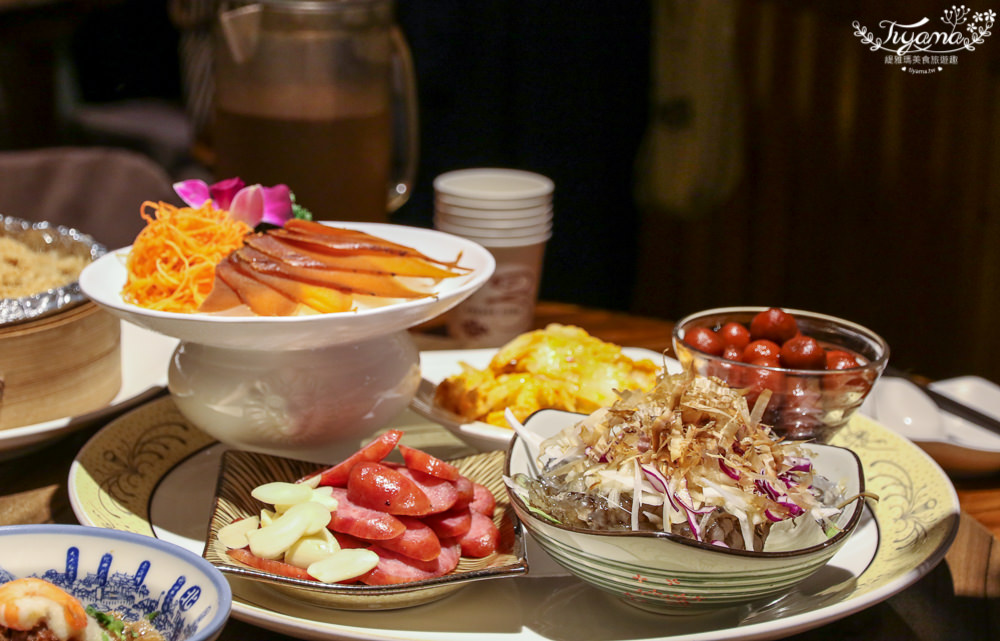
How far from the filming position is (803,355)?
3.98ft

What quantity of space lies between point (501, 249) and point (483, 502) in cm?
82

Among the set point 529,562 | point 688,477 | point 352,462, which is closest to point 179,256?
point 352,462

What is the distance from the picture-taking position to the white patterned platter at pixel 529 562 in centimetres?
94

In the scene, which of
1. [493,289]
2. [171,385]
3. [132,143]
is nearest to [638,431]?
[171,385]

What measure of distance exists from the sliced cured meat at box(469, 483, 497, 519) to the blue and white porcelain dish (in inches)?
14.1

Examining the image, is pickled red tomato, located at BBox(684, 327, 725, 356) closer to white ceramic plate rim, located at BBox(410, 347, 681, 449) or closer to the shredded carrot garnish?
white ceramic plate rim, located at BBox(410, 347, 681, 449)

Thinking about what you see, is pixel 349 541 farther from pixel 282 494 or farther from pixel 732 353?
pixel 732 353

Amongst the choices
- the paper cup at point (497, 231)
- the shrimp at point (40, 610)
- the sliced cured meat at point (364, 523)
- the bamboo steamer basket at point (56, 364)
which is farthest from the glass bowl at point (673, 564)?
the paper cup at point (497, 231)

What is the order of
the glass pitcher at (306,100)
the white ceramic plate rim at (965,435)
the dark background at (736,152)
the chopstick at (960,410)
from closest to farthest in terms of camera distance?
1. the white ceramic plate rim at (965,435)
2. the chopstick at (960,410)
3. the glass pitcher at (306,100)
4. the dark background at (736,152)

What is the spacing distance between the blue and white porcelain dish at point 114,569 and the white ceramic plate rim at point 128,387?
1.47 feet

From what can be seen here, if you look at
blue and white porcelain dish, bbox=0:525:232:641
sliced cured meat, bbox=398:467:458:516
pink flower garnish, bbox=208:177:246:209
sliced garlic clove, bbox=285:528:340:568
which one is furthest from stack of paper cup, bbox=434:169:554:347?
blue and white porcelain dish, bbox=0:525:232:641

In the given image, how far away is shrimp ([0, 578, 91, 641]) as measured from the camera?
0.76 metres

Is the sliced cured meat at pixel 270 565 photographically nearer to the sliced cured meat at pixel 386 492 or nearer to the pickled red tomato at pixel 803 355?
the sliced cured meat at pixel 386 492

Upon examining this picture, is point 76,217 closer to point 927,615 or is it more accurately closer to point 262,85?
point 262,85
